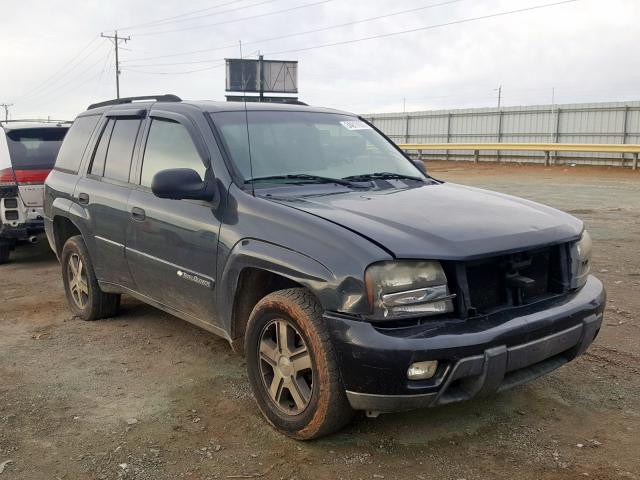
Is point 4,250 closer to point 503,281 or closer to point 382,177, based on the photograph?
point 382,177

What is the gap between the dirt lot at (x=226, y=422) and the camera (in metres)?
3.03

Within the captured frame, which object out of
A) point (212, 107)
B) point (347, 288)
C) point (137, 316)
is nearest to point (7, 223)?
point (137, 316)

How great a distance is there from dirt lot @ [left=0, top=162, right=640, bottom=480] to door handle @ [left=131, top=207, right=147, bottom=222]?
1022mm

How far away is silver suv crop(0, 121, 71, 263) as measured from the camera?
772 cm

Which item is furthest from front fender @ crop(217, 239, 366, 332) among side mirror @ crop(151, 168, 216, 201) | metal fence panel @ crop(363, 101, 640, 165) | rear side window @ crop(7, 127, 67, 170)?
metal fence panel @ crop(363, 101, 640, 165)

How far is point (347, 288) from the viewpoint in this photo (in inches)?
→ 113

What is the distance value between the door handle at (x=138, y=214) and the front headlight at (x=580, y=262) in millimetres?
2677

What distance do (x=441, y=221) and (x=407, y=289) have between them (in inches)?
19.4

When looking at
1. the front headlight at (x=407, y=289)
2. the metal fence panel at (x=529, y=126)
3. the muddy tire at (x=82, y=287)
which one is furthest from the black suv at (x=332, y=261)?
the metal fence panel at (x=529, y=126)

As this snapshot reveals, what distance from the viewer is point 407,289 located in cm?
288

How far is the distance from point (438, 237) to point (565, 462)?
4.05ft

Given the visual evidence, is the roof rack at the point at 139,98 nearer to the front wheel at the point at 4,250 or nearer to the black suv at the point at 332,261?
the black suv at the point at 332,261

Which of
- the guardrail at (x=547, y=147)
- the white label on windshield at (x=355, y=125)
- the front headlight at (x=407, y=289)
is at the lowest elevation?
the front headlight at (x=407, y=289)

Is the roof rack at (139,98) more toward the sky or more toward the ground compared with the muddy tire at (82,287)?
more toward the sky
